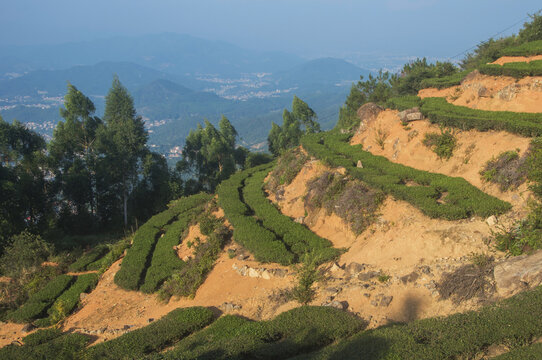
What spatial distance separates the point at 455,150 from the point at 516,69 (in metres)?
5.26

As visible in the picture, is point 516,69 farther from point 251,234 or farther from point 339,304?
point 339,304

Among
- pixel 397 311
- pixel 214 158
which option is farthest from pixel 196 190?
Result: pixel 397 311

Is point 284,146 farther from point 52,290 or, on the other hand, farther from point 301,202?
point 52,290

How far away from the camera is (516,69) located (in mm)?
15773

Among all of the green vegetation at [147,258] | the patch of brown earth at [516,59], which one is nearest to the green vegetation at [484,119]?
the patch of brown earth at [516,59]

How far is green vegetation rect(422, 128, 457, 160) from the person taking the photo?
14453 millimetres

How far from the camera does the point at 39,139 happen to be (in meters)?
Answer: 27.7

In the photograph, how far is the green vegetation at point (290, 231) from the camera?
483 inches

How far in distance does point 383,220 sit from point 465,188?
2.91 m

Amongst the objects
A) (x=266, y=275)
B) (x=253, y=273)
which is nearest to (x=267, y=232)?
(x=253, y=273)

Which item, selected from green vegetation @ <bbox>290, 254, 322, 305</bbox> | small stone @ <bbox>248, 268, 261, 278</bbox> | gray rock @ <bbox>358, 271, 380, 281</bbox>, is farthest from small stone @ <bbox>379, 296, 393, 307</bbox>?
small stone @ <bbox>248, 268, 261, 278</bbox>

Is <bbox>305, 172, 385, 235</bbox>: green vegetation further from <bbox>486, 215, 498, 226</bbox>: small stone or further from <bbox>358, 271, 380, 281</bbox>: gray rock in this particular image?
<bbox>486, 215, 498, 226</bbox>: small stone

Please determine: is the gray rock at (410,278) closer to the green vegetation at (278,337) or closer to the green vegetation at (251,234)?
the green vegetation at (278,337)

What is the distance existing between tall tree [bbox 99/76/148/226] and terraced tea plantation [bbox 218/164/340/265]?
Result: 11337 mm
